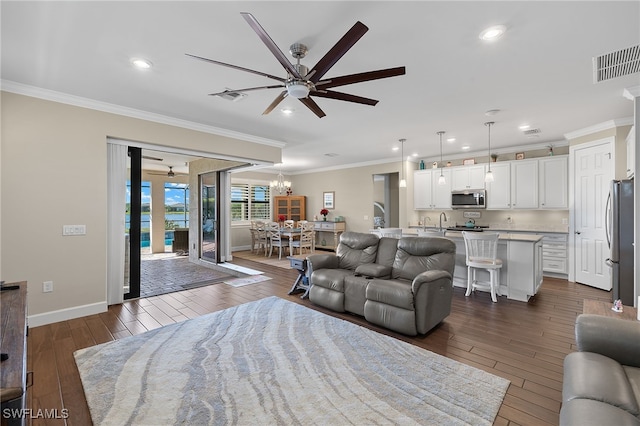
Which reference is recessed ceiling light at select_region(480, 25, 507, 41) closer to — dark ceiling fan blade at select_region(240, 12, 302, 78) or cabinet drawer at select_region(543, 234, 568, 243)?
dark ceiling fan blade at select_region(240, 12, 302, 78)

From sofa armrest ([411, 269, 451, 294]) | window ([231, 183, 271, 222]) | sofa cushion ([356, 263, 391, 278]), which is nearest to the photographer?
sofa armrest ([411, 269, 451, 294])

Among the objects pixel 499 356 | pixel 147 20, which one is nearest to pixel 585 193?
pixel 499 356

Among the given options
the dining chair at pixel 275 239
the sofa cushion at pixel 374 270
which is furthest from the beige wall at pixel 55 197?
the dining chair at pixel 275 239

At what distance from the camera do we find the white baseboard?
11.1 ft

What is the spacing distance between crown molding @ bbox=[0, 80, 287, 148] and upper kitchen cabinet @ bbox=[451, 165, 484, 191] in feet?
16.2

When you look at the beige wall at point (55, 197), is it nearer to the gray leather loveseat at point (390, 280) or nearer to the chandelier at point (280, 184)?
the gray leather loveseat at point (390, 280)

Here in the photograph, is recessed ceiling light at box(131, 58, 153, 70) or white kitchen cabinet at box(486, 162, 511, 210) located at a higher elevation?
recessed ceiling light at box(131, 58, 153, 70)

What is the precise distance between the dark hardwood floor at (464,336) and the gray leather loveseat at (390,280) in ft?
0.58

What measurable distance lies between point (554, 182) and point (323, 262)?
200 inches

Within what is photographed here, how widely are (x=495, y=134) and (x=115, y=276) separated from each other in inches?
269

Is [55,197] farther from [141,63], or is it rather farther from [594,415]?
[594,415]

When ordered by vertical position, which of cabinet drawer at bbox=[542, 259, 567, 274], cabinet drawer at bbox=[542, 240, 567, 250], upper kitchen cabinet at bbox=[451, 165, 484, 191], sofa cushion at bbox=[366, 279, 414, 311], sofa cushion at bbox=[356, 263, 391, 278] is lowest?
cabinet drawer at bbox=[542, 259, 567, 274]

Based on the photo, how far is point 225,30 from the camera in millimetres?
2301

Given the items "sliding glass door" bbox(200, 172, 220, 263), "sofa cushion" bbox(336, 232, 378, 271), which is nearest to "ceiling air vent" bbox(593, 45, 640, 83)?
"sofa cushion" bbox(336, 232, 378, 271)
